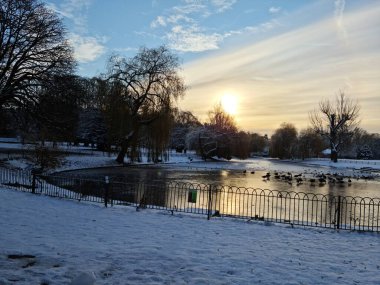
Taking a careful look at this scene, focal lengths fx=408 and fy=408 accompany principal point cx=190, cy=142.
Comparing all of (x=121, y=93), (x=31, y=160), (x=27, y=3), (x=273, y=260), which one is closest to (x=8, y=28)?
(x=27, y=3)

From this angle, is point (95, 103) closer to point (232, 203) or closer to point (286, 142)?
point (232, 203)

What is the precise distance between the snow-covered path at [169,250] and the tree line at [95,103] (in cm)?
1966

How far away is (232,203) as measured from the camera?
19172mm

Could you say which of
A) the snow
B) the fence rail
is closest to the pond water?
the fence rail

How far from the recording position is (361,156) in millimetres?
121812

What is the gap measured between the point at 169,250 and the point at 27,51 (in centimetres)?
2622

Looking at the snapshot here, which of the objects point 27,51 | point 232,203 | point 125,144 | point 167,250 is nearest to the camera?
point 167,250

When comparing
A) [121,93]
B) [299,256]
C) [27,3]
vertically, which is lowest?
[299,256]

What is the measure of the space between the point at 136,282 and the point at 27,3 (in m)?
28.1

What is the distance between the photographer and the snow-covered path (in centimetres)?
682

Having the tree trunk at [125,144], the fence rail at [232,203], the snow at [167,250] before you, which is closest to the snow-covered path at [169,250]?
the snow at [167,250]

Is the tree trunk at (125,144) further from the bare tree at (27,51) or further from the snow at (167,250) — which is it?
the snow at (167,250)

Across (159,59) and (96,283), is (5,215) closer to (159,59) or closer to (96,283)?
(96,283)

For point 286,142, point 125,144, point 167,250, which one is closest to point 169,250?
point 167,250
